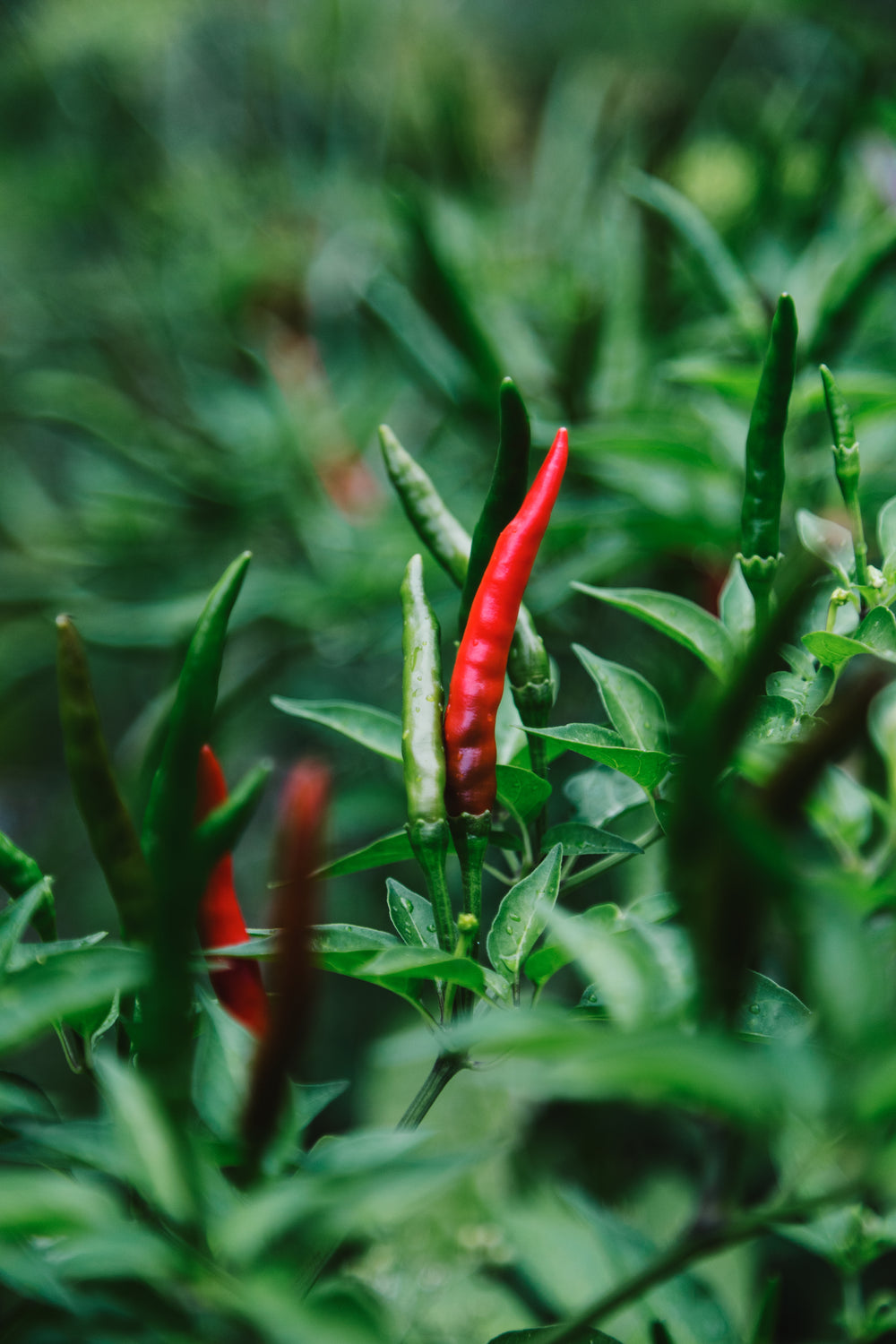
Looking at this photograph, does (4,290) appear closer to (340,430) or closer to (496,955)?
(340,430)

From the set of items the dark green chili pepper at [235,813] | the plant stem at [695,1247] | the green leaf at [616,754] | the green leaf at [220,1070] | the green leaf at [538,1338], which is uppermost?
the dark green chili pepper at [235,813]

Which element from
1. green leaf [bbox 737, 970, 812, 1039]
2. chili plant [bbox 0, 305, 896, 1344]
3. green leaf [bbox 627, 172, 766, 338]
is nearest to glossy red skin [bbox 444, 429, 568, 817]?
chili plant [bbox 0, 305, 896, 1344]

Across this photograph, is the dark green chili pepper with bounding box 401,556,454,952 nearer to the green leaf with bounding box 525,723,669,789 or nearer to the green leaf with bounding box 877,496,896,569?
the green leaf with bounding box 525,723,669,789

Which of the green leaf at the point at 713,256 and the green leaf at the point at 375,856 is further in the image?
the green leaf at the point at 713,256

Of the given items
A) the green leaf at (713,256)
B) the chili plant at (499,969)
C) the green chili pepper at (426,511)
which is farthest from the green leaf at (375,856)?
the green leaf at (713,256)

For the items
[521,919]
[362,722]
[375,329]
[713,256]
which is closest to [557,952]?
[521,919]

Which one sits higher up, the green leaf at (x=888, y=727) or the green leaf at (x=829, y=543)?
the green leaf at (x=829, y=543)

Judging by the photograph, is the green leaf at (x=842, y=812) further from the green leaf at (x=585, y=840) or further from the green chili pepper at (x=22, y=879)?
the green chili pepper at (x=22, y=879)
